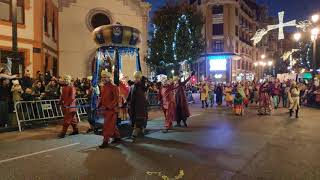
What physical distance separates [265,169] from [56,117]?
31.0 ft

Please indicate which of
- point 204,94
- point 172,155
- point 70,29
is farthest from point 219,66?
point 172,155

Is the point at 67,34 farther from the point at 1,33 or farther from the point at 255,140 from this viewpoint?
the point at 255,140

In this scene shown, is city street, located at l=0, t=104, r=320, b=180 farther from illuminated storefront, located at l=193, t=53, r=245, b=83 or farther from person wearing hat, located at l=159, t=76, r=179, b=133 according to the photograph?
illuminated storefront, located at l=193, t=53, r=245, b=83

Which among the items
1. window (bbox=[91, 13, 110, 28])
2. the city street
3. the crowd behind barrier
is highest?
window (bbox=[91, 13, 110, 28])

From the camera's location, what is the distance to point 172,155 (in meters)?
8.51

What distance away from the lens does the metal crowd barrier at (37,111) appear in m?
13.1

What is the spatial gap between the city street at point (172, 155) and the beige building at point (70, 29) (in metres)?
9.51

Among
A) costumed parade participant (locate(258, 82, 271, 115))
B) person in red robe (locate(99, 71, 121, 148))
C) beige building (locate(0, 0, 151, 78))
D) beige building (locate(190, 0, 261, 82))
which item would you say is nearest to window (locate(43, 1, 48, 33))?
beige building (locate(0, 0, 151, 78))

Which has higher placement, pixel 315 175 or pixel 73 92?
pixel 73 92

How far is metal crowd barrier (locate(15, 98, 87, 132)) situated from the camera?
1312 cm

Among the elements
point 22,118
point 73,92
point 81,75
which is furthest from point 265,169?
point 81,75

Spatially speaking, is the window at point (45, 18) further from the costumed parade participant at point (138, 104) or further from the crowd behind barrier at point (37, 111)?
the costumed parade participant at point (138, 104)

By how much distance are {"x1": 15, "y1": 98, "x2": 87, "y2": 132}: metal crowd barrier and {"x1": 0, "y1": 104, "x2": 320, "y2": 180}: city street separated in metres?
0.94

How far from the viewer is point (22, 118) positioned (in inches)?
519
